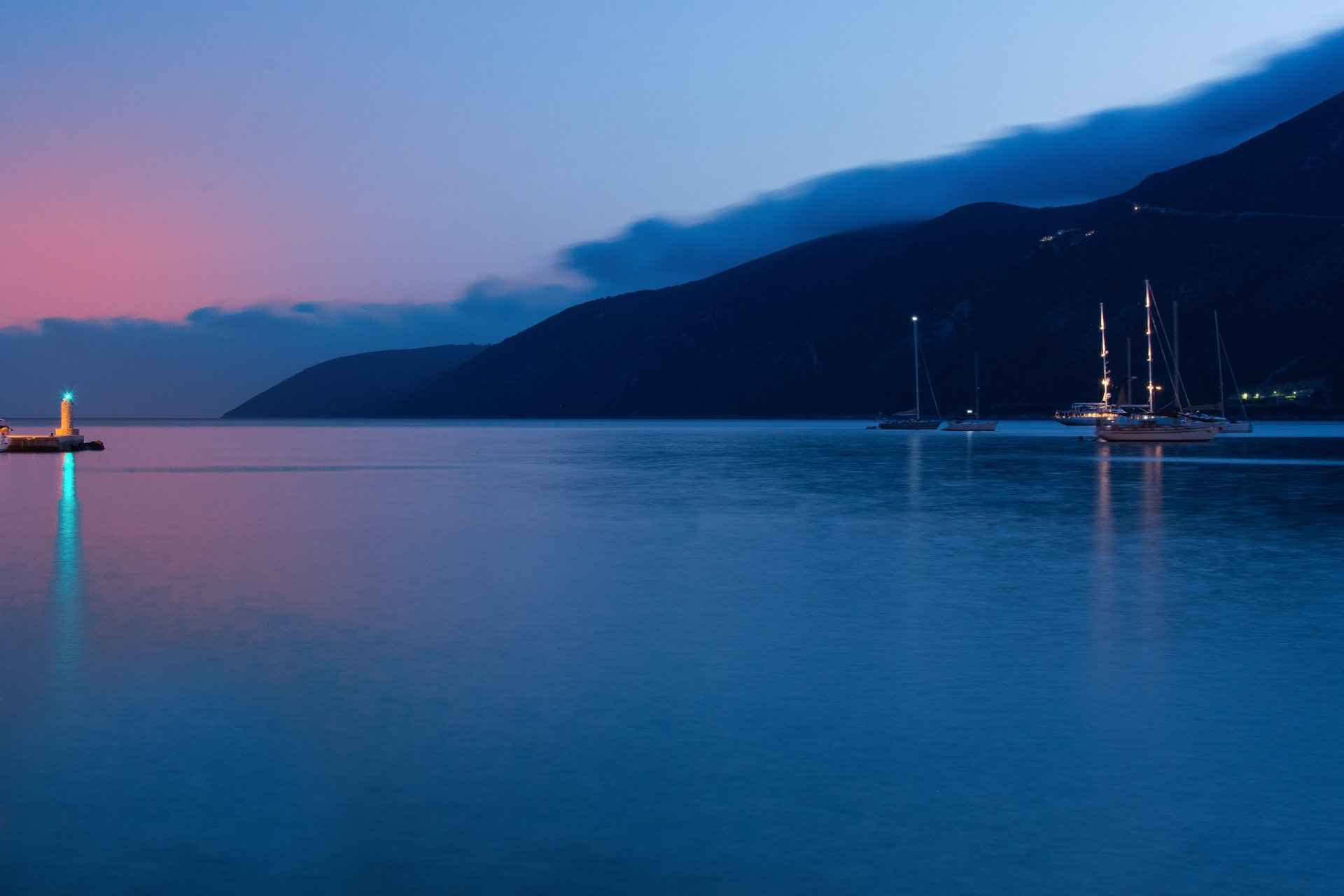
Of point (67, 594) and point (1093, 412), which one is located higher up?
point (1093, 412)

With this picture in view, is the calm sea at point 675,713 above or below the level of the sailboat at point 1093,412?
below

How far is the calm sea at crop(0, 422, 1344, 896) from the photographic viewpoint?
565 cm

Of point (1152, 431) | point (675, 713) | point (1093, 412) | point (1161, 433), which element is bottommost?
point (675, 713)

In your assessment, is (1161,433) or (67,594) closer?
(67,594)

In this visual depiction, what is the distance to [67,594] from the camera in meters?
15.1

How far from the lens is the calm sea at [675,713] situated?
222 inches

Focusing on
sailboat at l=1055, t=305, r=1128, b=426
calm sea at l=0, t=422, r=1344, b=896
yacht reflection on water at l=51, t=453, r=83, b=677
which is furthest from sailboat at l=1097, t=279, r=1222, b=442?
yacht reflection on water at l=51, t=453, r=83, b=677

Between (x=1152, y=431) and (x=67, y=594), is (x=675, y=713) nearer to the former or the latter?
(x=67, y=594)

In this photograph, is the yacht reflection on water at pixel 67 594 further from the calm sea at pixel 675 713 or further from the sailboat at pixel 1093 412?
the sailboat at pixel 1093 412

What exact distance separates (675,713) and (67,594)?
10.5 metres

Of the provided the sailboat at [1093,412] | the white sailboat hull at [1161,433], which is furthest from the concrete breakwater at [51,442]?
the sailboat at [1093,412]

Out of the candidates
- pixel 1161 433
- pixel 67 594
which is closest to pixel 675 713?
pixel 67 594

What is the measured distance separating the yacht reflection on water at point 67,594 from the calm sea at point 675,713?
0.10 metres

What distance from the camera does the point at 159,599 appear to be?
1462cm
